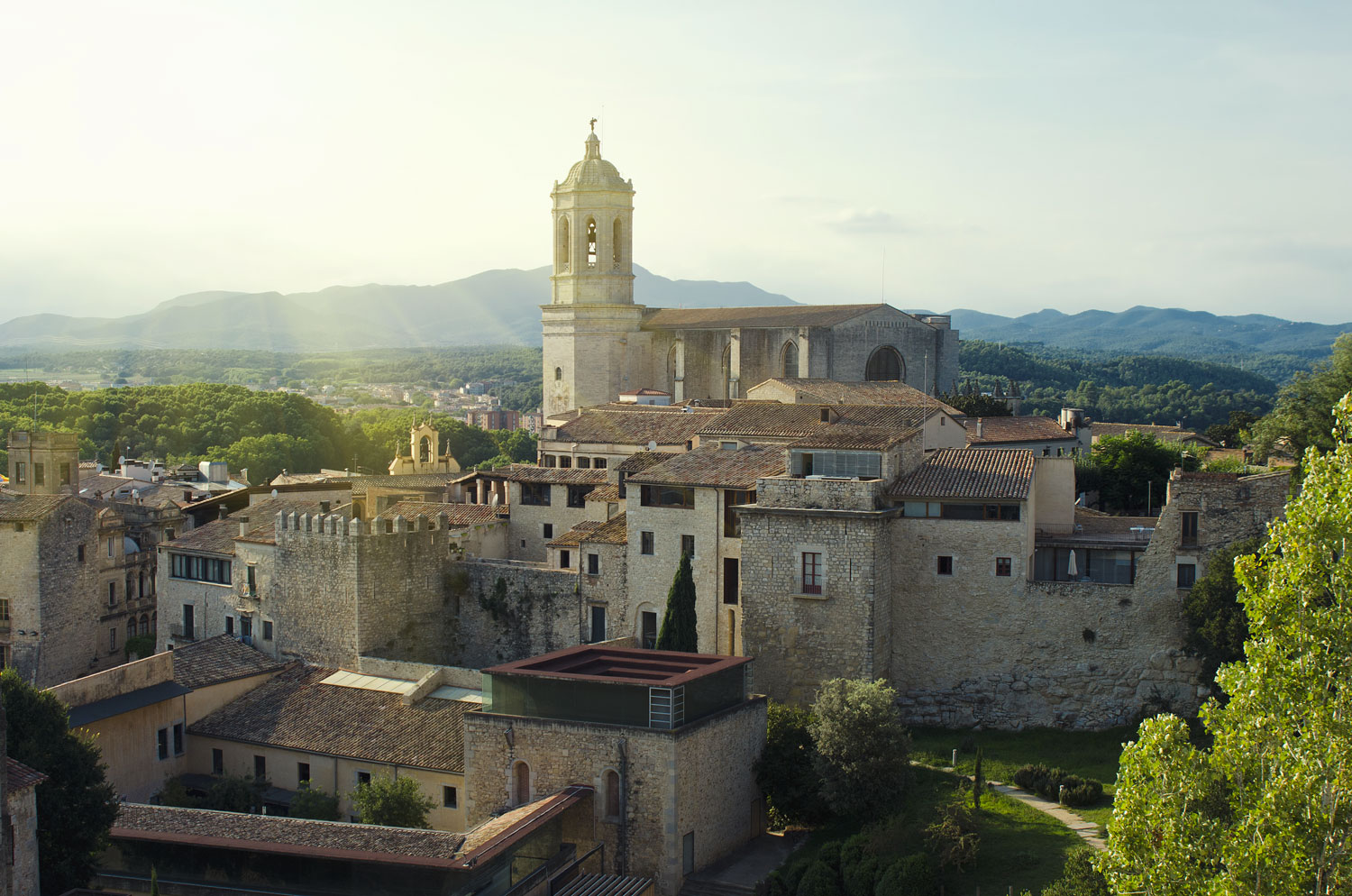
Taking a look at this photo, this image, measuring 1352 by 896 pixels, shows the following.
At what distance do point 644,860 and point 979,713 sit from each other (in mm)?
10183

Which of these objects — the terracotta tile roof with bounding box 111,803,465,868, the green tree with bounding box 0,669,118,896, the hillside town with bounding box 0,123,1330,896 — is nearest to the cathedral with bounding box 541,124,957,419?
the hillside town with bounding box 0,123,1330,896

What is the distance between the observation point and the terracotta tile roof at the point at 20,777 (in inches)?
972

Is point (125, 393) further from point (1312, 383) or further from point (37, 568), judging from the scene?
point (1312, 383)

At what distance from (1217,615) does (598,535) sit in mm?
16862

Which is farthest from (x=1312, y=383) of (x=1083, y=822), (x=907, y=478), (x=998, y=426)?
(x=1083, y=822)

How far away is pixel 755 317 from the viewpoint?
239 ft

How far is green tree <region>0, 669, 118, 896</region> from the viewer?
Result: 27.3m

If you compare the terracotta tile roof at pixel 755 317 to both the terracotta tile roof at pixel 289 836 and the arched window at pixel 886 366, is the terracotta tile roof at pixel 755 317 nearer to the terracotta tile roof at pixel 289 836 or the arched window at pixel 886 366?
the arched window at pixel 886 366

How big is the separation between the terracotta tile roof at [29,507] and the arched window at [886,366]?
39.0 meters

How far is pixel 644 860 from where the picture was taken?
95.8ft

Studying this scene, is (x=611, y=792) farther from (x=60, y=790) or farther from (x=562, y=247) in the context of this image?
(x=562, y=247)

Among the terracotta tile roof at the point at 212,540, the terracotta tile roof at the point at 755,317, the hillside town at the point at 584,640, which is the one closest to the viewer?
the hillside town at the point at 584,640

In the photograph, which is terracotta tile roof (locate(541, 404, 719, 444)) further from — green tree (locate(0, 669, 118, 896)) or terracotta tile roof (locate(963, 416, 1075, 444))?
green tree (locate(0, 669, 118, 896))

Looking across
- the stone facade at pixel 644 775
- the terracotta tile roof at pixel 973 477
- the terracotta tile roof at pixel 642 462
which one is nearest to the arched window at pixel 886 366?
the terracotta tile roof at pixel 642 462
